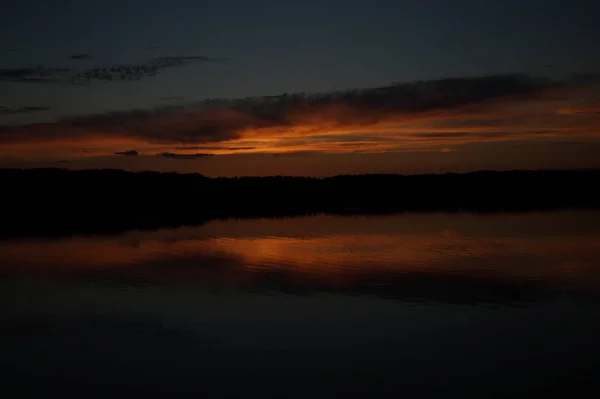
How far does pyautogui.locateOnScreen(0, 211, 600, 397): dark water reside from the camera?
26.7ft

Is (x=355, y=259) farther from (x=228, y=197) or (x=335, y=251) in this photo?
(x=228, y=197)

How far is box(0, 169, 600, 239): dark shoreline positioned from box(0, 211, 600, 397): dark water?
11.8 meters

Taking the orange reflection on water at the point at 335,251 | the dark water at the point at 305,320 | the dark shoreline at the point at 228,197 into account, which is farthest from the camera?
the dark shoreline at the point at 228,197

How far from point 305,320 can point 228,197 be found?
44.8 meters

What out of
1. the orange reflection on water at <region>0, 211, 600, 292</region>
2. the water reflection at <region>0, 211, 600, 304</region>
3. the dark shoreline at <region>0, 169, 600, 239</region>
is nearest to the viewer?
the water reflection at <region>0, 211, 600, 304</region>

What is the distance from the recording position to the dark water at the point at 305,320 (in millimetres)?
8125

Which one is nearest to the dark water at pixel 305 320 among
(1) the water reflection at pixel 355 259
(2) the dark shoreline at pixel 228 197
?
(1) the water reflection at pixel 355 259

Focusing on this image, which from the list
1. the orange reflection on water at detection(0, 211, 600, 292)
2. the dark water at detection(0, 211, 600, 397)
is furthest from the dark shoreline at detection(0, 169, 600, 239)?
the dark water at detection(0, 211, 600, 397)

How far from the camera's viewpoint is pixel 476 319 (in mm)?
10812

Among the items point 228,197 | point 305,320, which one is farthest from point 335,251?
point 228,197

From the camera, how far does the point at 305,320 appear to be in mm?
10891

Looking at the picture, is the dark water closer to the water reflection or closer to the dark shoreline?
the water reflection

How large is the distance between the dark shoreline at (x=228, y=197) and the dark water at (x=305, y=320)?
38.7 ft

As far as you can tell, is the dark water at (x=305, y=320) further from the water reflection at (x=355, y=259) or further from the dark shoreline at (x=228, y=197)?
the dark shoreline at (x=228, y=197)
